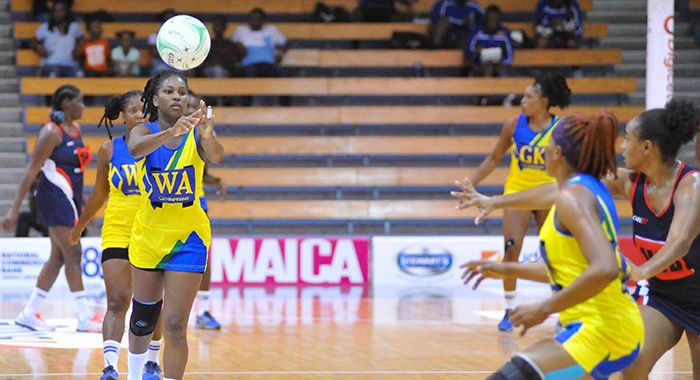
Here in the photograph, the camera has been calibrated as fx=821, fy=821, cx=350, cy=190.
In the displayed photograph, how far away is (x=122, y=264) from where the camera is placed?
5.36 m

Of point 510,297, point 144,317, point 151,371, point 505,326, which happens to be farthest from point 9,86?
point 144,317

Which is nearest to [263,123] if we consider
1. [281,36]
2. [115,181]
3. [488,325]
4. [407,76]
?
[281,36]

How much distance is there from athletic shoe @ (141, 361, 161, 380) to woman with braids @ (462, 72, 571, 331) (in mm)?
3452

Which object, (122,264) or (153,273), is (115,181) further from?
(153,273)

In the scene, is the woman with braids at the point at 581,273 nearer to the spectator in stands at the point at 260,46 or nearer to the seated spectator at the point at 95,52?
the spectator in stands at the point at 260,46

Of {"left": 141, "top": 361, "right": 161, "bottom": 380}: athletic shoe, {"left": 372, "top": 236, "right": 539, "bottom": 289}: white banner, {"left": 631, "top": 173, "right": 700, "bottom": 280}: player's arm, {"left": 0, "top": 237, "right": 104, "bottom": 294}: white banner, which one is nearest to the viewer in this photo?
{"left": 631, "top": 173, "right": 700, "bottom": 280}: player's arm

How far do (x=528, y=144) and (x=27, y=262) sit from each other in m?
7.00

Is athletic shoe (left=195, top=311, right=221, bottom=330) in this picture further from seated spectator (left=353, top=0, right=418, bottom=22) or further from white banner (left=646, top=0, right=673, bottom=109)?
seated spectator (left=353, top=0, right=418, bottom=22)

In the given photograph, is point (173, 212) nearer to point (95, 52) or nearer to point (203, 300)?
point (203, 300)

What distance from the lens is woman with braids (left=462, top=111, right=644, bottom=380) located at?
3027 millimetres

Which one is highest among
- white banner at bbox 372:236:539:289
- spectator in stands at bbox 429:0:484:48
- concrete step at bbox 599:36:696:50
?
spectator in stands at bbox 429:0:484:48

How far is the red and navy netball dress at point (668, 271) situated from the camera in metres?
4.17

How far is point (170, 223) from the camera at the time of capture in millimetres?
4594

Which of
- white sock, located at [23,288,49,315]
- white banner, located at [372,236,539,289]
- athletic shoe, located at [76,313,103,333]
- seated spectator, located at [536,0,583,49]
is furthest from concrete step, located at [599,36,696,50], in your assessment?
white sock, located at [23,288,49,315]
